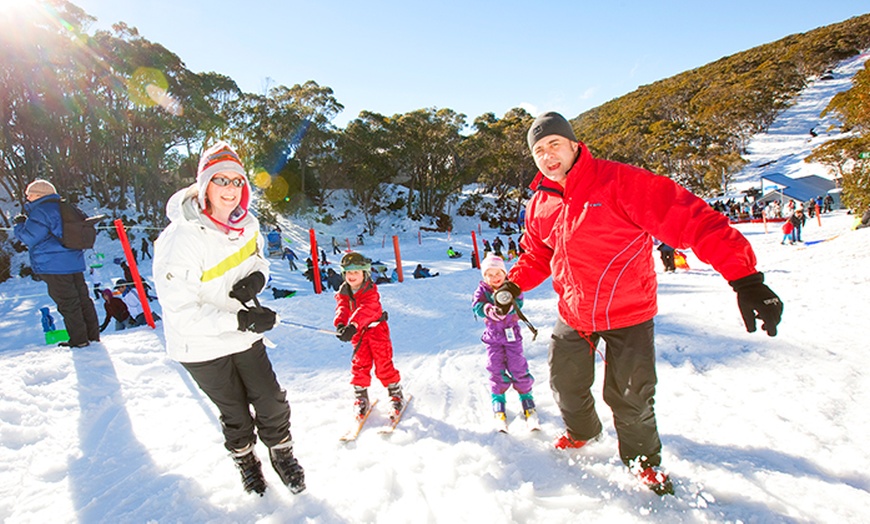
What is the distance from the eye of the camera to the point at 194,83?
76.0 ft

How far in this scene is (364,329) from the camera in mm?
3113

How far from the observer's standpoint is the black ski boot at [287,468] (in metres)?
2.19

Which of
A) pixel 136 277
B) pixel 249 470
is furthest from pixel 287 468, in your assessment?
pixel 136 277

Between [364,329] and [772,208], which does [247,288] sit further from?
[772,208]

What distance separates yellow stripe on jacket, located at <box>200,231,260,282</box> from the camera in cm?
202

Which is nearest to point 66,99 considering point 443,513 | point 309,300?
point 309,300

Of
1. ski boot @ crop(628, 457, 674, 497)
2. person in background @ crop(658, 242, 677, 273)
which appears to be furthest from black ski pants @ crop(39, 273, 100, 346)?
person in background @ crop(658, 242, 677, 273)

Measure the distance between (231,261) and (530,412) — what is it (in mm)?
2212

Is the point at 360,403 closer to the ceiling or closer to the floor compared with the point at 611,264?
closer to the floor

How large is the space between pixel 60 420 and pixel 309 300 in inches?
186

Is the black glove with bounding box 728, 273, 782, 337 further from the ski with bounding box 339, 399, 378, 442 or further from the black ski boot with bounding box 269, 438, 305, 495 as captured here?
the ski with bounding box 339, 399, 378, 442

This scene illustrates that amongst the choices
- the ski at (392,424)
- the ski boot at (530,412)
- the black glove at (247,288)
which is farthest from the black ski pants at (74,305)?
the ski boot at (530,412)

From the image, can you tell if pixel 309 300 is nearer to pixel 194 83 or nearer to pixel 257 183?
pixel 194 83

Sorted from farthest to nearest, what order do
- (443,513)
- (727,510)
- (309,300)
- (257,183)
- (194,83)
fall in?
1. (257,183)
2. (194,83)
3. (309,300)
4. (443,513)
5. (727,510)
